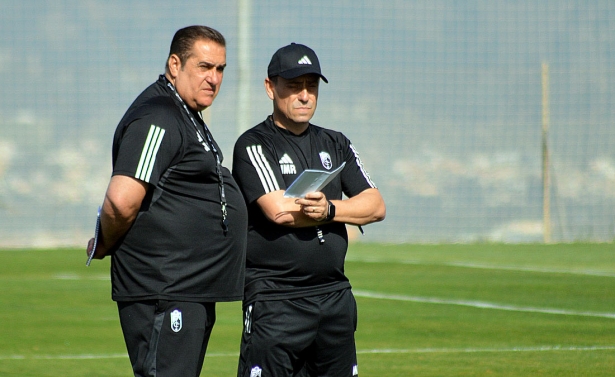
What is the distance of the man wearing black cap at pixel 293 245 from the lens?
439 cm

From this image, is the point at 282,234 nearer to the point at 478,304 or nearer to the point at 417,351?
the point at 417,351

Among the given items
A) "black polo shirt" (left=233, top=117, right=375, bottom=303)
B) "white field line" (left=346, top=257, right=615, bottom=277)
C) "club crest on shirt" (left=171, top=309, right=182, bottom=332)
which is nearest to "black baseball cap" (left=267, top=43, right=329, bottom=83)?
"black polo shirt" (left=233, top=117, right=375, bottom=303)

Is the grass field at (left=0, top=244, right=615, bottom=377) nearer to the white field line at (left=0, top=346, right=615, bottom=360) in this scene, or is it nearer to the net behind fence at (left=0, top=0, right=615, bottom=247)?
the white field line at (left=0, top=346, right=615, bottom=360)

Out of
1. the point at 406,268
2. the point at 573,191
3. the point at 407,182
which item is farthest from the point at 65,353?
the point at 573,191

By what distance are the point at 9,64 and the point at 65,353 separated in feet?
38.4

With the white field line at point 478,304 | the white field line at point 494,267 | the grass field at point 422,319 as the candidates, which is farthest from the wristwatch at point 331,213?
the white field line at point 494,267

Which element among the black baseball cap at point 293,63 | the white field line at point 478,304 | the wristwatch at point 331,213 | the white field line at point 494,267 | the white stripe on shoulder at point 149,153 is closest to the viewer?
the white stripe on shoulder at point 149,153

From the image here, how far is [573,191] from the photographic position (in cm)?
1828

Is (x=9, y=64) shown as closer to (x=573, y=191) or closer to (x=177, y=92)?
(x=573, y=191)

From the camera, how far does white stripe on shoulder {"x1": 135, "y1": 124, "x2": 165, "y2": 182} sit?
372 centimetres

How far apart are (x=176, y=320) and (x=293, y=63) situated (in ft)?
4.46

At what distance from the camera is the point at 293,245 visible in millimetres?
4434

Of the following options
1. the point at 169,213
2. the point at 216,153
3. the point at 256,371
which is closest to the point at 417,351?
the point at 256,371

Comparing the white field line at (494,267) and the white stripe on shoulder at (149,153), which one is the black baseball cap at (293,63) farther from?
the white field line at (494,267)
